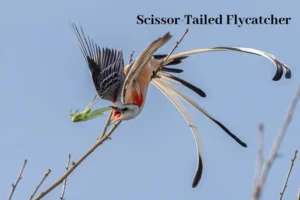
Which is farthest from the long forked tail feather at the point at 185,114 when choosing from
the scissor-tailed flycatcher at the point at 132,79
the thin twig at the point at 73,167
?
the thin twig at the point at 73,167

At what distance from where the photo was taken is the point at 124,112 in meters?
4.50

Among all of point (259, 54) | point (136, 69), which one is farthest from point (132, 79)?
point (259, 54)

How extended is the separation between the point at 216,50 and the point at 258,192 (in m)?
2.89

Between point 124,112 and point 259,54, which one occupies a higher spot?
point 259,54

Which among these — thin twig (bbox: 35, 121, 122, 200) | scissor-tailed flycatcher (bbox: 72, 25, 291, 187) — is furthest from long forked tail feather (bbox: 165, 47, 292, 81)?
thin twig (bbox: 35, 121, 122, 200)

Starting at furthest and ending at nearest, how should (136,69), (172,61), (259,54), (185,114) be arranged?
(172,61), (185,114), (136,69), (259,54)

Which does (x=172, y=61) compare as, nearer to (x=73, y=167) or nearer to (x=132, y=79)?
(x=132, y=79)

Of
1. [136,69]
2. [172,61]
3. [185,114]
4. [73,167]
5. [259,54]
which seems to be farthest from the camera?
[172,61]

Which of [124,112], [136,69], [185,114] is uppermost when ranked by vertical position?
[136,69]

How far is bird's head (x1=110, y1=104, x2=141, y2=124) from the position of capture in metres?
4.42

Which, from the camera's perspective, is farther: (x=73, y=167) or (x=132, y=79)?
(x=132, y=79)

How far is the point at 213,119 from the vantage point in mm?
4684

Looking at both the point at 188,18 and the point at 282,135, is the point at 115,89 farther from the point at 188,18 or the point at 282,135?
the point at 282,135

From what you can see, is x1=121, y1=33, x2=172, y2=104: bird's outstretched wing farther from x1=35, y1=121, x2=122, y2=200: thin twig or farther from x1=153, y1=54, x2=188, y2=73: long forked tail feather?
x1=35, y1=121, x2=122, y2=200: thin twig
